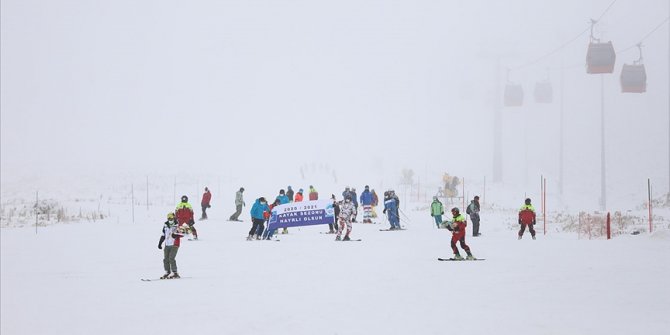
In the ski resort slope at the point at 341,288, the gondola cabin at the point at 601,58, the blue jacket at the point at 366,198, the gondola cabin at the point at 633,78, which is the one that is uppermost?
the gondola cabin at the point at 601,58

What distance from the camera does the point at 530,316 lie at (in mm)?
9570

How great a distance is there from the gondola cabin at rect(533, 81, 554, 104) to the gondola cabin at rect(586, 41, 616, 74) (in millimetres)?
21965

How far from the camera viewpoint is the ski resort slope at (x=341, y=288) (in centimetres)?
954

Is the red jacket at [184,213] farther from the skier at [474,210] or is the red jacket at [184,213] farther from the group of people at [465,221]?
the skier at [474,210]

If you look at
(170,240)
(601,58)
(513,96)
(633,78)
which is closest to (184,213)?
(170,240)

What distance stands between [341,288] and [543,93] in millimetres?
51708

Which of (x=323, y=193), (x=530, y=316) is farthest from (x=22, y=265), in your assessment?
(x=323, y=193)

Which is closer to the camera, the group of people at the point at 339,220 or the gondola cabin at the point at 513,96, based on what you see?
the group of people at the point at 339,220

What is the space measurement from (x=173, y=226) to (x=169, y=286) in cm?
142

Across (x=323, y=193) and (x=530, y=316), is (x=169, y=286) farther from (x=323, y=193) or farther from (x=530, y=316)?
(x=323, y=193)

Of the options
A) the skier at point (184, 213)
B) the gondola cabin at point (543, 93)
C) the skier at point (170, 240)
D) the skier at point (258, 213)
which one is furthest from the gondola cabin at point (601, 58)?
the skier at point (170, 240)

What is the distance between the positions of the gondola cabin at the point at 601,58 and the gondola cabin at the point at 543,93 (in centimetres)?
2196

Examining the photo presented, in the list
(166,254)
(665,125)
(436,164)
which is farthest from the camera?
(665,125)

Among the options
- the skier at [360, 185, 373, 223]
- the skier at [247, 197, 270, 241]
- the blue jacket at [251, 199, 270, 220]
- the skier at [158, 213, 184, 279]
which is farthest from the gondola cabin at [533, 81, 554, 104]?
the skier at [158, 213, 184, 279]
